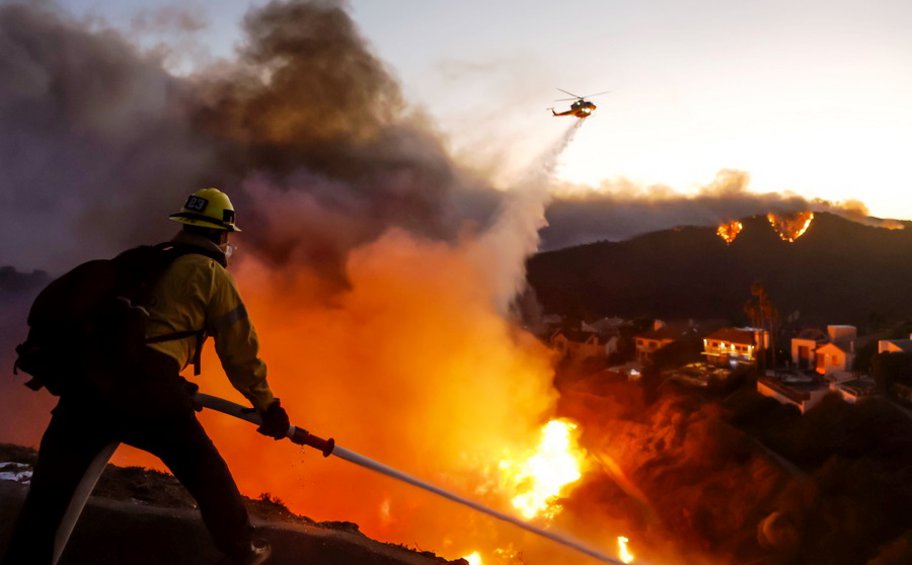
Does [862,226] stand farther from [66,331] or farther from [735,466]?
[66,331]

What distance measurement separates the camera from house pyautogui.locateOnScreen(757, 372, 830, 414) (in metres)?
27.5

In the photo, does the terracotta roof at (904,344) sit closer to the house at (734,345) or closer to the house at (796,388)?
the house at (796,388)

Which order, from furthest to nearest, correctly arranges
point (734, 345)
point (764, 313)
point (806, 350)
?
point (734, 345) < point (764, 313) < point (806, 350)

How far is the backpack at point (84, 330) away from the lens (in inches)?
109

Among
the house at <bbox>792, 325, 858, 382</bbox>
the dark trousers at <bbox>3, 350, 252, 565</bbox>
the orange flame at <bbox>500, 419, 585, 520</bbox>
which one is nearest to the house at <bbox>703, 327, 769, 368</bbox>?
the house at <bbox>792, 325, 858, 382</bbox>

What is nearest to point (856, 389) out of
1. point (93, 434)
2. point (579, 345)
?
point (579, 345)

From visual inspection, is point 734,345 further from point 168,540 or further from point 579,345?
point 168,540

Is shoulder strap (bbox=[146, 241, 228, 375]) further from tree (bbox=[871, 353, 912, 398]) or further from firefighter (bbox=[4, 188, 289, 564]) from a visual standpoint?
tree (bbox=[871, 353, 912, 398])

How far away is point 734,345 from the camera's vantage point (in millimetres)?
40312

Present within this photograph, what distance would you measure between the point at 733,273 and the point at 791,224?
34.5ft

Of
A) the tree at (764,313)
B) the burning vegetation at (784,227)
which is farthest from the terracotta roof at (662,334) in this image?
the burning vegetation at (784,227)

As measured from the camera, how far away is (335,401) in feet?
69.5

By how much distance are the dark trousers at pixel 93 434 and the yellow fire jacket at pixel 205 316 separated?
0.16m

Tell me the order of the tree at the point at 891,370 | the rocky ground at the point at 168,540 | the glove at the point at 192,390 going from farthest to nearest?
the tree at the point at 891,370, the rocky ground at the point at 168,540, the glove at the point at 192,390
